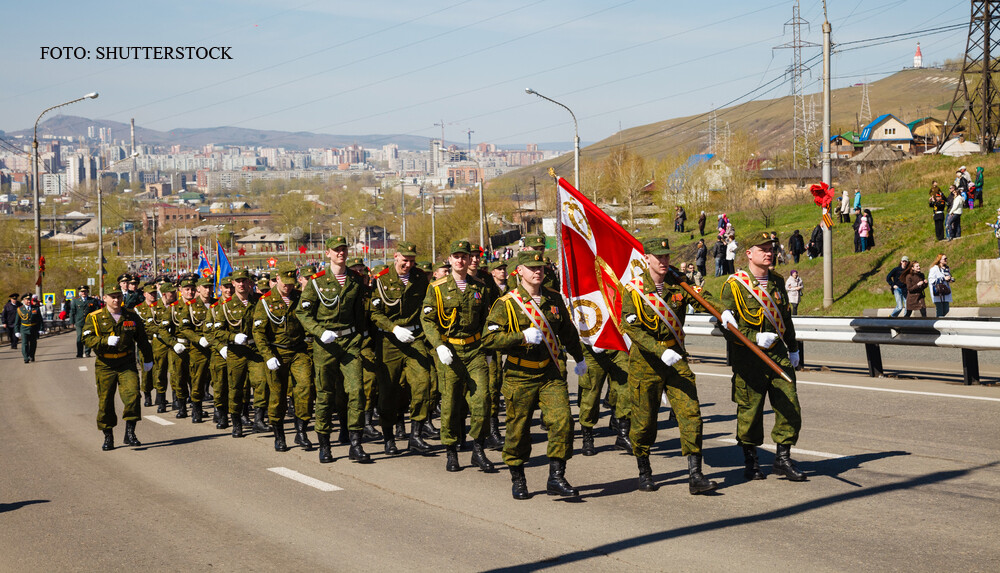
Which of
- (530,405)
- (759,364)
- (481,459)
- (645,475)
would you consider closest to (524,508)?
(530,405)

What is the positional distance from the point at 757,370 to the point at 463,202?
3599 inches

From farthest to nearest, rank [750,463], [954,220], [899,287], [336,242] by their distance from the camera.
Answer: [954,220]
[899,287]
[336,242]
[750,463]

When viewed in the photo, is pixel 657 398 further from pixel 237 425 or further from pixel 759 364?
pixel 237 425

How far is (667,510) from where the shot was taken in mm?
7906

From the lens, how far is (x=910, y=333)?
1528 centimetres

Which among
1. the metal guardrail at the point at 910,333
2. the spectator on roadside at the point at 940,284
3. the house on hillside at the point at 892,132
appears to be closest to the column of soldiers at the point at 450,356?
the metal guardrail at the point at 910,333

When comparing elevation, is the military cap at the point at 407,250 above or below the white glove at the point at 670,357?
above

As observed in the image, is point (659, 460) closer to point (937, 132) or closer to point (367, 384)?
point (367, 384)

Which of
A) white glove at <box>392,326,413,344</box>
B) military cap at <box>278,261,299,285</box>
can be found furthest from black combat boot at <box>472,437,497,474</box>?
military cap at <box>278,261,299,285</box>

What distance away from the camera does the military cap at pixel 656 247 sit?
850 centimetres

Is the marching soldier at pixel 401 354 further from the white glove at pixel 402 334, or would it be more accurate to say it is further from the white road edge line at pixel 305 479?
the white road edge line at pixel 305 479

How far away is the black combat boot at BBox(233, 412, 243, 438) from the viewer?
41.9 ft

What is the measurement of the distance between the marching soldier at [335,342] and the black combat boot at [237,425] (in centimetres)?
234

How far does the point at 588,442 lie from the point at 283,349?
3.77m
